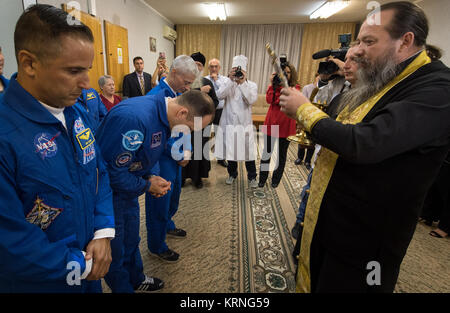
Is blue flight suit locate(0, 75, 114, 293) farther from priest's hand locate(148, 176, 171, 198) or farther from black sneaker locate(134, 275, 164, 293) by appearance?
black sneaker locate(134, 275, 164, 293)

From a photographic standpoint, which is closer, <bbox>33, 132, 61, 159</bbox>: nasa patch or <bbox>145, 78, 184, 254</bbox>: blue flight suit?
<bbox>33, 132, 61, 159</bbox>: nasa patch

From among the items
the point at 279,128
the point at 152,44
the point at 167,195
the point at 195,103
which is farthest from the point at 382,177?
the point at 152,44

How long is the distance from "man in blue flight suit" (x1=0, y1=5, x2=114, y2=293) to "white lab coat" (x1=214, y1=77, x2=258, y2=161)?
2.58m

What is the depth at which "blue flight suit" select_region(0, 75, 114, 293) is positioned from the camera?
639mm

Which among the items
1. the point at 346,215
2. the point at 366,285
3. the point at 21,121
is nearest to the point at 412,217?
the point at 346,215

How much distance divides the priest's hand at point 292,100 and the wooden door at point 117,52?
448 cm

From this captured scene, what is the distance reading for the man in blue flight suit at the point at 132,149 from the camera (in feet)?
3.85

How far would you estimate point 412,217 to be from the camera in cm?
92

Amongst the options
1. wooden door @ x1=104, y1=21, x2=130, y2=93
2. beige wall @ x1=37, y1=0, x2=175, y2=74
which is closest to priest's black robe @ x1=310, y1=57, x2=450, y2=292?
beige wall @ x1=37, y1=0, x2=175, y2=74

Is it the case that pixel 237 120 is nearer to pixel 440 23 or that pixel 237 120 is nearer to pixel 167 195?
pixel 167 195

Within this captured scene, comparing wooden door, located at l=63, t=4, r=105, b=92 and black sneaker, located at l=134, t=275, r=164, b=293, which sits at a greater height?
wooden door, located at l=63, t=4, r=105, b=92

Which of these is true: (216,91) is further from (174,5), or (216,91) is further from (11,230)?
(174,5)

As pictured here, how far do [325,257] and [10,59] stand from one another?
12.4 feet

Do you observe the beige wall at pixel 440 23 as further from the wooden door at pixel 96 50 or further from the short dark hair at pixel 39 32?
the wooden door at pixel 96 50
